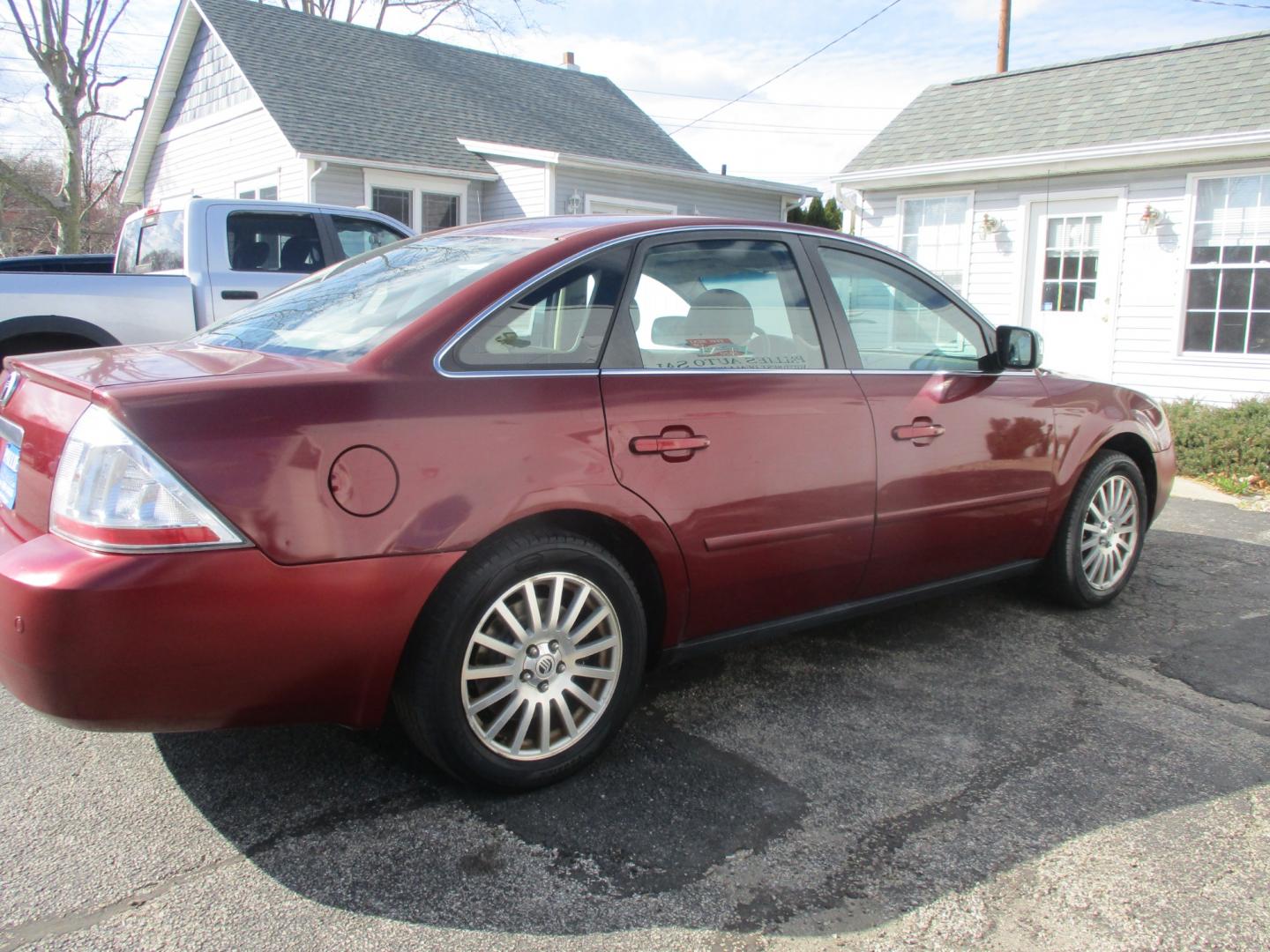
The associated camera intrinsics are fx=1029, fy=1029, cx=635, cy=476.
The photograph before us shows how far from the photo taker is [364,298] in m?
3.18

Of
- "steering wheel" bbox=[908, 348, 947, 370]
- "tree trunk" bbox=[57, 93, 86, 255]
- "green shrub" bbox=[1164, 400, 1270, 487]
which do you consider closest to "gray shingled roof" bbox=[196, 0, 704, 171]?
"tree trunk" bbox=[57, 93, 86, 255]

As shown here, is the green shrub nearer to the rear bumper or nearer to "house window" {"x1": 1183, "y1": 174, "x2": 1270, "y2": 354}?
"house window" {"x1": 1183, "y1": 174, "x2": 1270, "y2": 354}

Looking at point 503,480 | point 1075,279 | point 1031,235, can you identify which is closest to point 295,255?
point 503,480

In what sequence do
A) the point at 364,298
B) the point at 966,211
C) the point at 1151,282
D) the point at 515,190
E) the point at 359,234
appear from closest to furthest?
the point at 364,298 < the point at 359,234 < the point at 1151,282 < the point at 966,211 < the point at 515,190

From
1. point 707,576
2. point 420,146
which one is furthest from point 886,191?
point 707,576

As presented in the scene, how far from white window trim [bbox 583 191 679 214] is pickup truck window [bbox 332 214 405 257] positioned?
29.7 feet

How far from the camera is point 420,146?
16.9 m

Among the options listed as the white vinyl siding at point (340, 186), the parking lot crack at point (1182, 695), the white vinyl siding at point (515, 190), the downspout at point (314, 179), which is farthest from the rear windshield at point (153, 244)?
the white vinyl siding at point (515, 190)

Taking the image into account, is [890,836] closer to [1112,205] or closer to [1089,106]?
[1112,205]

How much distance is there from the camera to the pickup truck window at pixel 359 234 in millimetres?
7938

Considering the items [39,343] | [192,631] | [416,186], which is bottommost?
[192,631]

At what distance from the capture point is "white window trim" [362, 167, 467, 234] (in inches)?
642

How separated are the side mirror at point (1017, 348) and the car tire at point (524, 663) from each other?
1989 mm

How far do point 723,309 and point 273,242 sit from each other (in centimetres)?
527
